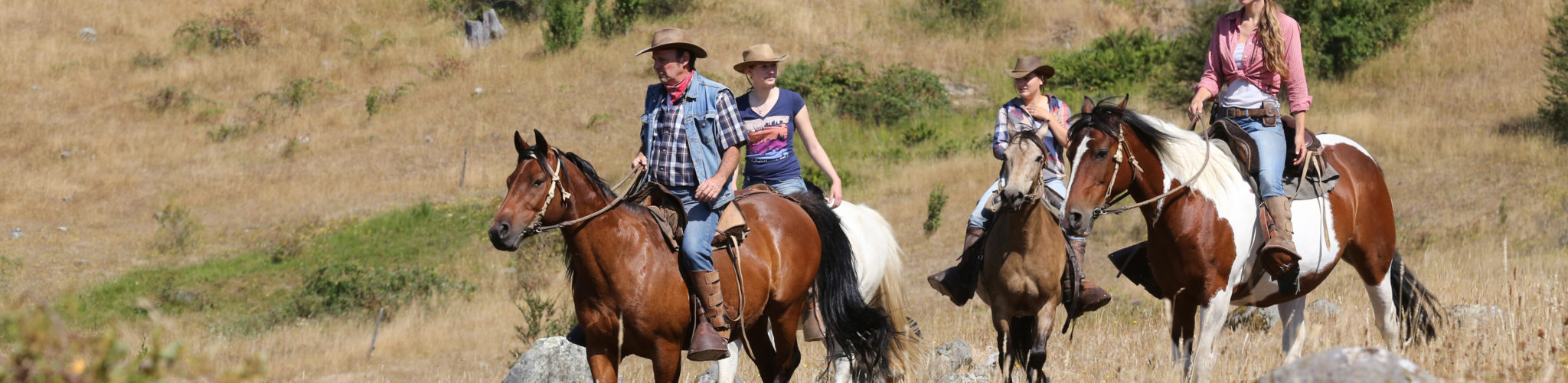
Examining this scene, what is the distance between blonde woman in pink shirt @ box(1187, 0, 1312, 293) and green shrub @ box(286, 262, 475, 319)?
12999 mm

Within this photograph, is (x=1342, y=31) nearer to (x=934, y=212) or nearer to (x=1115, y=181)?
(x=934, y=212)

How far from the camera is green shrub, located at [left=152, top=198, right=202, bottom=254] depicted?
64.1 feet

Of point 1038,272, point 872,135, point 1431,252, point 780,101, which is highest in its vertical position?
point 780,101

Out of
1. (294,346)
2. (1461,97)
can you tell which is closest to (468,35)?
(294,346)

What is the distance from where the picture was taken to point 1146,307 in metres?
11.2

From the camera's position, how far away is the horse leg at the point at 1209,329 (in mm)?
5871

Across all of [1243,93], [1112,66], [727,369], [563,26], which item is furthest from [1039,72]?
[563,26]

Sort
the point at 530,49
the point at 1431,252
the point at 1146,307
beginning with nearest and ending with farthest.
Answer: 1. the point at 1146,307
2. the point at 1431,252
3. the point at 530,49

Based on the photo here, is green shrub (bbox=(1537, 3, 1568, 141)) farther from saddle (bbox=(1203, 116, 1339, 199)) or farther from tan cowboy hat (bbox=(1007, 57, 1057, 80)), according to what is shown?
tan cowboy hat (bbox=(1007, 57, 1057, 80))

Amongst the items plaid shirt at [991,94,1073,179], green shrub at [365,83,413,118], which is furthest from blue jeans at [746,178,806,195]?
green shrub at [365,83,413,118]

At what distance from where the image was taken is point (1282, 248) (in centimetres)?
596

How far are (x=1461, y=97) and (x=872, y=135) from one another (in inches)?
459

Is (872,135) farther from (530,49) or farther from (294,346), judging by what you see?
(294,346)

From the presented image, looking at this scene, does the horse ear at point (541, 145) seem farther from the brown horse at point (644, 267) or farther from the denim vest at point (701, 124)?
the denim vest at point (701, 124)
